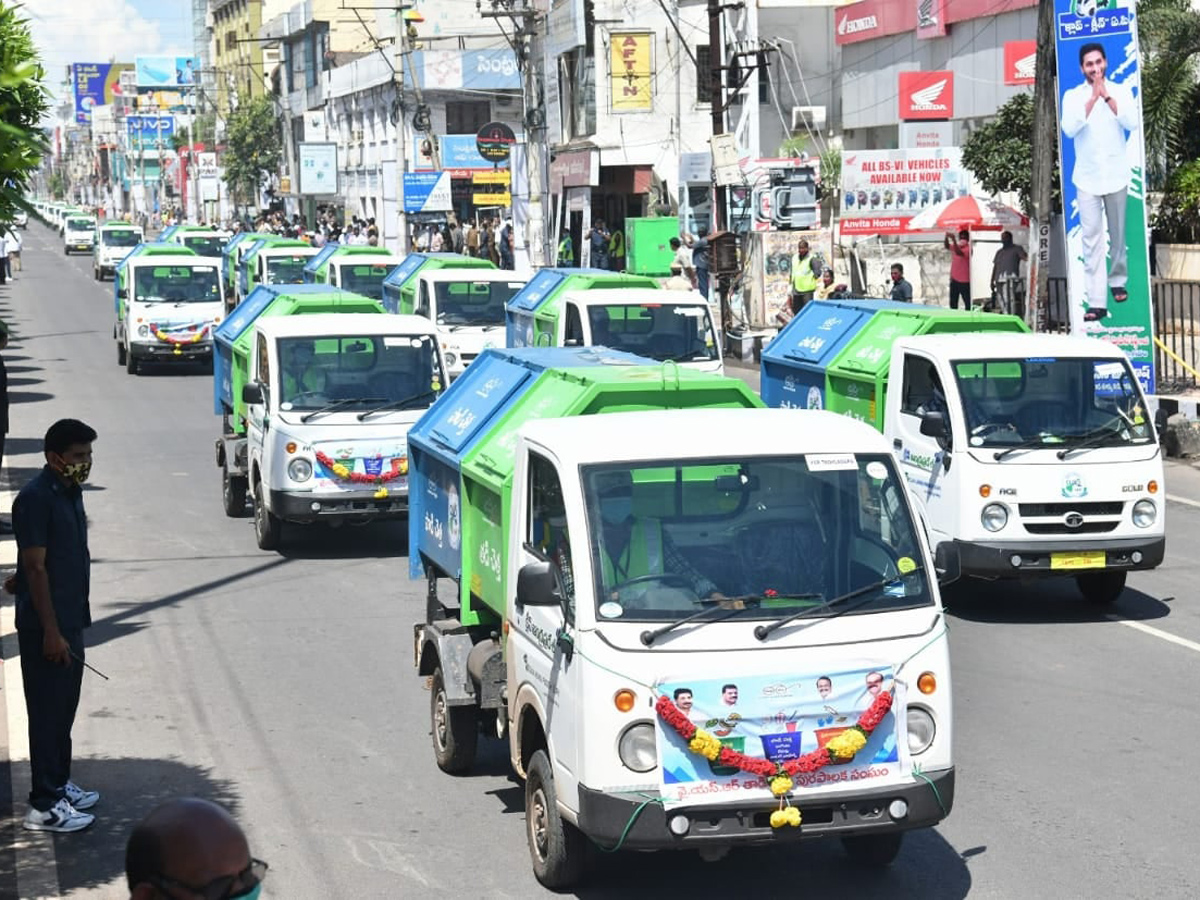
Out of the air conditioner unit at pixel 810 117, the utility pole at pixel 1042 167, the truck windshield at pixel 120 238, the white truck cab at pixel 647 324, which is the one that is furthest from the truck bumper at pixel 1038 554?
the truck windshield at pixel 120 238

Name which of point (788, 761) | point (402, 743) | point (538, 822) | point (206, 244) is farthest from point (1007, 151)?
point (206, 244)

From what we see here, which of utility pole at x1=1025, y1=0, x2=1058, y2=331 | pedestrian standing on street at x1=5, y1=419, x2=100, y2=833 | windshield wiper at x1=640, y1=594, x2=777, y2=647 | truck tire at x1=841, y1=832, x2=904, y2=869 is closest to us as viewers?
windshield wiper at x1=640, y1=594, x2=777, y2=647

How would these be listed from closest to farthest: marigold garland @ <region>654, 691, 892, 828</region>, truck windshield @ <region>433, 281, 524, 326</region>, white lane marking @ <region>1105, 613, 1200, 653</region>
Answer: marigold garland @ <region>654, 691, 892, 828</region> → white lane marking @ <region>1105, 613, 1200, 653</region> → truck windshield @ <region>433, 281, 524, 326</region>

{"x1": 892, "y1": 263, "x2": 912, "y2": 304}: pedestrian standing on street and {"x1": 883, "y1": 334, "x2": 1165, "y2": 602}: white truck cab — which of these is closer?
{"x1": 883, "y1": 334, "x2": 1165, "y2": 602}: white truck cab

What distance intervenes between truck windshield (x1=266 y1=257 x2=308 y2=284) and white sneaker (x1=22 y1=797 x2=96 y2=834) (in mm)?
30606

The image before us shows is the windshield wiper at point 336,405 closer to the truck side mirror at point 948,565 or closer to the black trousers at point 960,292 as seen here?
the truck side mirror at point 948,565

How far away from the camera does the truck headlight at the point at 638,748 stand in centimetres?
720

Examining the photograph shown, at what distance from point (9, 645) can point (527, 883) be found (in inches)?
246

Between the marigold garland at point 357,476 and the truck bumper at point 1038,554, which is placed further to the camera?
the marigold garland at point 357,476

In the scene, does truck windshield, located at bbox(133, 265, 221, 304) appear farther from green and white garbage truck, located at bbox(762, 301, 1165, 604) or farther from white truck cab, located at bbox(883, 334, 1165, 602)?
white truck cab, located at bbox(883, 334, 1165, 602)

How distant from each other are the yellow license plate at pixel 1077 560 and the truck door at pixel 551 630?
5864 mm

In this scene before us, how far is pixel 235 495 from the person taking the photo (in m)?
18.3

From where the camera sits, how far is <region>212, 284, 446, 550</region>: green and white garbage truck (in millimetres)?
15984

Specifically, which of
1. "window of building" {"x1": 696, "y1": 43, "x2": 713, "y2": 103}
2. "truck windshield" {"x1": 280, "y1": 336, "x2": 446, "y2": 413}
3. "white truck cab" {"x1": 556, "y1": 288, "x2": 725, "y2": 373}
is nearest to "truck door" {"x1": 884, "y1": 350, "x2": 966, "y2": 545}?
"truck windshield" {"x1": 280, "y1": 336, "x2": 446, "y2": 413}
